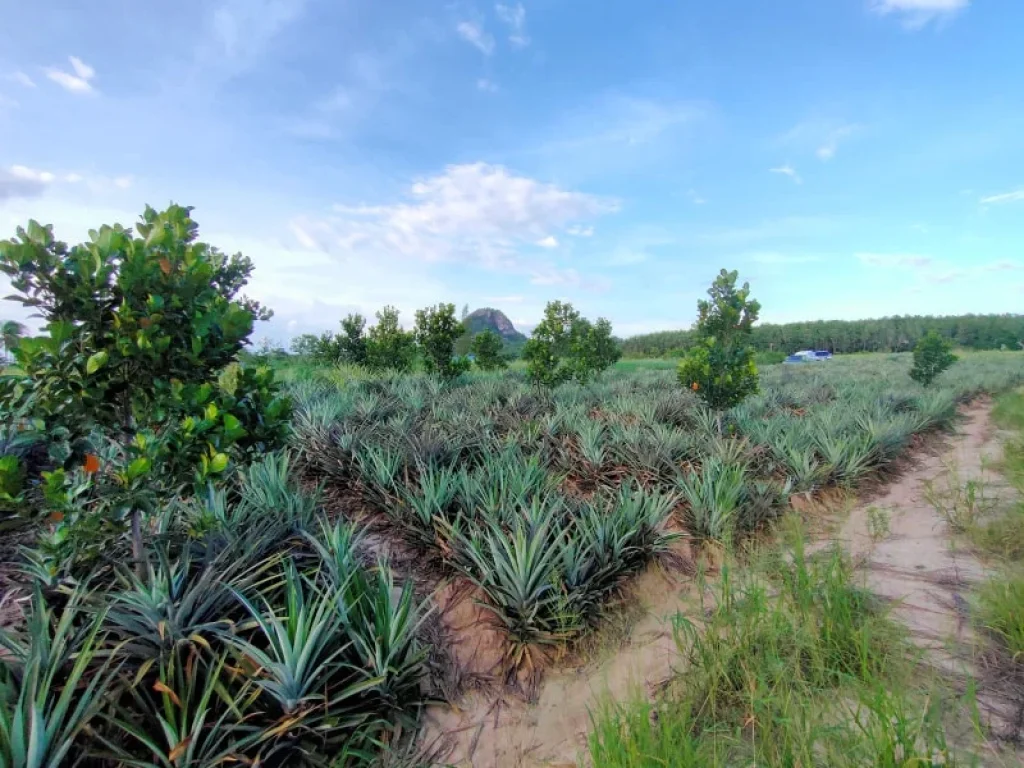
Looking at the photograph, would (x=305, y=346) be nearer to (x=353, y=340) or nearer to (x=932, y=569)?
(x=353, y=340)

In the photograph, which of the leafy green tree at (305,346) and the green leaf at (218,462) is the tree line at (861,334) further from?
the green leaf at (218,462)

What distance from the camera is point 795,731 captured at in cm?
199

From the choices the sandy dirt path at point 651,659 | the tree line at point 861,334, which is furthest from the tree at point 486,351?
the tree line at point 861,334

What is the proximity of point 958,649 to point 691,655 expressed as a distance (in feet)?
5.29

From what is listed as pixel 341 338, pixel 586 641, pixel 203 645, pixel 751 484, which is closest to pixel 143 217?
pixel 203 645

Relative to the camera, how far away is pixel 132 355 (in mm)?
2283

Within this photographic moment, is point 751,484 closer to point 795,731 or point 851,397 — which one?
point 795,731

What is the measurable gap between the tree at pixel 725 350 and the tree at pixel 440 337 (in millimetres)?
6918

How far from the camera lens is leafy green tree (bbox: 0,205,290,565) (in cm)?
219

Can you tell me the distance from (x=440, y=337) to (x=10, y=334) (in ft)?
34.5

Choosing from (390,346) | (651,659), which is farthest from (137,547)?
(390,346)

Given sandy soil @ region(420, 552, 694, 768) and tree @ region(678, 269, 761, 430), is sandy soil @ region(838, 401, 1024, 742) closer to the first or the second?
sandy soil @ region(420, 552, 694, 768)

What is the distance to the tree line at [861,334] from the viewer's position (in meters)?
63.7

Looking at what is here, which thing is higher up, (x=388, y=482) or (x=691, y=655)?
(x=388, y=482)
